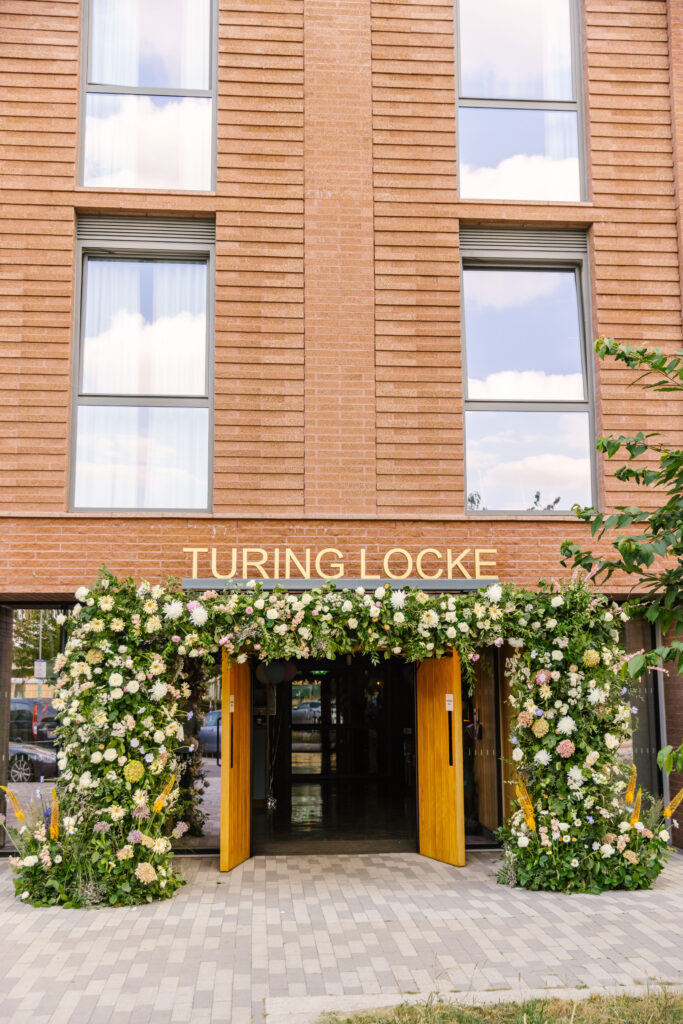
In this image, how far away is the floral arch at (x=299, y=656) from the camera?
733cm

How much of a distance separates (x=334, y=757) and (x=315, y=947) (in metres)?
9.83

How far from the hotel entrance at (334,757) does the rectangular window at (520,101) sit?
17.3 feet

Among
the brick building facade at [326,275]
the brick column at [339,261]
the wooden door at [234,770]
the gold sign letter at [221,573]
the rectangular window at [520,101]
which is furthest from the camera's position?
the rectangular window at [520,101]

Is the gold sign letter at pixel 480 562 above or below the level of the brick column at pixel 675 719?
above

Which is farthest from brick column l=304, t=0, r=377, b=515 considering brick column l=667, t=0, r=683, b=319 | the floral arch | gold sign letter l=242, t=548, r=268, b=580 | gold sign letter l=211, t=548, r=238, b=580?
brick column l=667, t=0, r=683, b=319

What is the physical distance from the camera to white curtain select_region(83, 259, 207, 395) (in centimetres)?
912

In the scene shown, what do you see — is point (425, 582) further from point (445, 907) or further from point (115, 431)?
point (115, 431)

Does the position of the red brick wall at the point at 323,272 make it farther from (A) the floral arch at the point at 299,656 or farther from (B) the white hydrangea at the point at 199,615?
(B) the white hydrangea at the point at 199,615

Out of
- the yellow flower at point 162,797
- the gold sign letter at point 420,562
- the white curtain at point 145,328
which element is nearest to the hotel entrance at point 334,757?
the gold sign letter at point 420,562

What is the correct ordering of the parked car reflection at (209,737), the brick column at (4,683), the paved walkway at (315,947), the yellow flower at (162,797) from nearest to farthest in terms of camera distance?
the paved walkway at (315,947) < the yellow flower at (162,797) < the parked car reflection at (209,737) < the brick column at (4,683)

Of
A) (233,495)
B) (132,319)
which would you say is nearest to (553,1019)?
(233,495)

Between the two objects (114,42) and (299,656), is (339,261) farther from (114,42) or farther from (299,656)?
(299,656)

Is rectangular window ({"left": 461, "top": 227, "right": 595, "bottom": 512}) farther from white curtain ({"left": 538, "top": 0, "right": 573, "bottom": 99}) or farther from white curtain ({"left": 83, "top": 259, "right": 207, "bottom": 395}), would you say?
white curtain ({"left": 83, "top": 259, "right": 207, "bottom": 395})

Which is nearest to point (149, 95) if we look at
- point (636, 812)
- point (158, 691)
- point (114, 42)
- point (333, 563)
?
point (114, 42)
